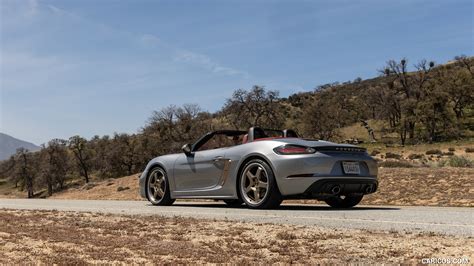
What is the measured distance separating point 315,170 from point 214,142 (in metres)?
2.55

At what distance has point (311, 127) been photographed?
5803 cm

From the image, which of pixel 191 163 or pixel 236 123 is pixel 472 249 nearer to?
pixel 191 163

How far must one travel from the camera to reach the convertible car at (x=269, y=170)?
23.1 feet

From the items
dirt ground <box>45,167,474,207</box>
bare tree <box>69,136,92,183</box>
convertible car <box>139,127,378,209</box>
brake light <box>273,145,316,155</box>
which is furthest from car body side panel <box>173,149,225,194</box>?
bare tree <box>69,136,92,183</box>

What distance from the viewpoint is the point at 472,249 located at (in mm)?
3736

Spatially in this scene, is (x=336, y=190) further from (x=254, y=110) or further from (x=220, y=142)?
(x=254, y=110)

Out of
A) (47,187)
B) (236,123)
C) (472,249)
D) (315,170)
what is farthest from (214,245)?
(47,187)

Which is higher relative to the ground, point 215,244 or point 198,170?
point 198,170

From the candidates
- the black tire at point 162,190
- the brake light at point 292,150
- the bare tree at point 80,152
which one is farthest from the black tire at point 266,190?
the bare tree at point 80,152

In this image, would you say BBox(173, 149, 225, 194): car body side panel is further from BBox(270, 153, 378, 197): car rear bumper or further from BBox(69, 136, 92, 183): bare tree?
BBox(69, 136, 92, 183): bare tree

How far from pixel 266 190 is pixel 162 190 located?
291cm

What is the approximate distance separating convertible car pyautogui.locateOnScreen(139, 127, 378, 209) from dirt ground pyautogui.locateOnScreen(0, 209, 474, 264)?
5.32ft

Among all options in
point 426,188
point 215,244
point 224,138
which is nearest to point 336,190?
point 224,138

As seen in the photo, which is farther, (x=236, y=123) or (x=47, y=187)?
(x=47, y=187)
